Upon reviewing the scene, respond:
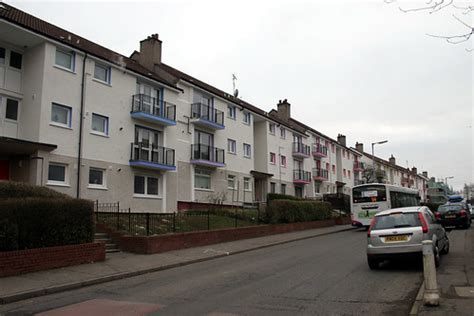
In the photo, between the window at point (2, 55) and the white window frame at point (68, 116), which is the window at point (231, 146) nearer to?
the white window frame at point (68, 116)

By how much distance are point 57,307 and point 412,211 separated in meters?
8.74

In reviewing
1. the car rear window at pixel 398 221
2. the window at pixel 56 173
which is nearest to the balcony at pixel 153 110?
the window at pixel 56 173

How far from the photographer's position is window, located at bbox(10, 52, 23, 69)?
780 inches

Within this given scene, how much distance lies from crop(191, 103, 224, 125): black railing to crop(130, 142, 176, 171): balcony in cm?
423

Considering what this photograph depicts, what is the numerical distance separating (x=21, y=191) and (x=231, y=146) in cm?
2229

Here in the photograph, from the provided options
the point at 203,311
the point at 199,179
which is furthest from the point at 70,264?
the point at 199,179

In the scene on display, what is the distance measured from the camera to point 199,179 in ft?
96.4

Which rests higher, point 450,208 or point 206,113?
point 206,113

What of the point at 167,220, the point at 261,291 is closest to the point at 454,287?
the point at 261,291

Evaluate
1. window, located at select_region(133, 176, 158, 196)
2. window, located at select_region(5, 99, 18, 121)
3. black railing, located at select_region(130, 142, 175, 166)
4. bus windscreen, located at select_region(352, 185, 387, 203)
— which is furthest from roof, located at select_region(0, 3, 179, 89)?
bus windscreen, located at select_region(352, 185, 387, 203)

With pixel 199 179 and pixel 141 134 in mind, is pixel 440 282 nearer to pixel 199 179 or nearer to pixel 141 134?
pixel 141 134

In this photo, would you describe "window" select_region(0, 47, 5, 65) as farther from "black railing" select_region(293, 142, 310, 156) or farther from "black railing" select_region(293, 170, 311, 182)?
"black railing" select_region(293, 170, 311, 182)

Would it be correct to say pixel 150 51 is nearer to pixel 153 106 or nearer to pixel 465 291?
pixel 153 106

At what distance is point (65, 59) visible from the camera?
20.7 m
